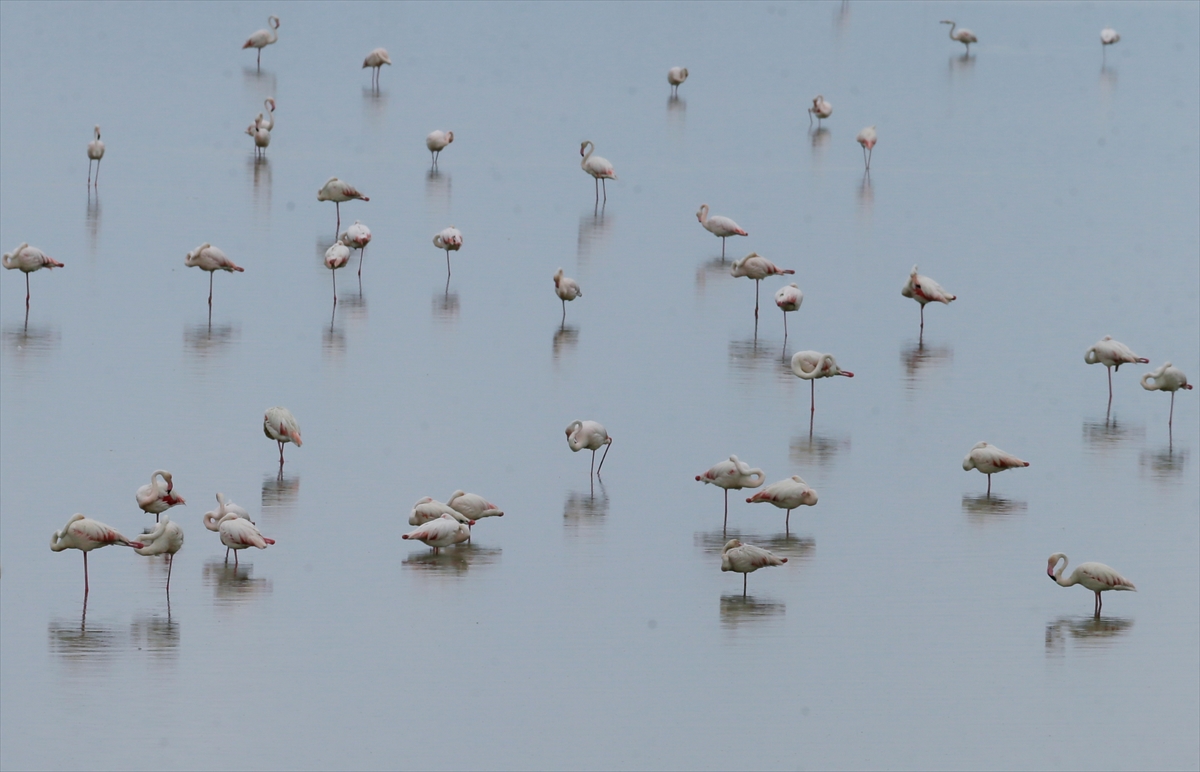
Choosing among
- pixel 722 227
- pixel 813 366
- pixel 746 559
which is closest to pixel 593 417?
pixel 813 366

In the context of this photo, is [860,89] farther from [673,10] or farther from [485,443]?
[485,443]

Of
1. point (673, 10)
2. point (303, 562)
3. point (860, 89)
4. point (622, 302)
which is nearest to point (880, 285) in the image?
point (622, 302)

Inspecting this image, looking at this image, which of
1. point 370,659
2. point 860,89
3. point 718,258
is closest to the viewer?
point 370,659

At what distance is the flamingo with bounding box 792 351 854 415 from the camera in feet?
46.9

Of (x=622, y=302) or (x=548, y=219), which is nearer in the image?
(x=622, y=302)

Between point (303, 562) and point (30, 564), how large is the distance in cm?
160

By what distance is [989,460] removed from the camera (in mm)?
12875

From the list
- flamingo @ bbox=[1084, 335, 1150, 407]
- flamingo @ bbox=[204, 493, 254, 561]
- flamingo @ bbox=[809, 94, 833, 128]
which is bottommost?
flamingo @ bbox=[204, 493, 254, 561]

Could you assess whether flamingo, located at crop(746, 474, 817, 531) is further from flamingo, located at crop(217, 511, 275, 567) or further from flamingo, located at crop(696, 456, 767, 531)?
flamingo, located at crop(217, 511, 275, 567)

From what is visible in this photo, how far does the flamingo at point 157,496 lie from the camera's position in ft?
37.8

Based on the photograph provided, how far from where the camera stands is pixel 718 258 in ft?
66.3

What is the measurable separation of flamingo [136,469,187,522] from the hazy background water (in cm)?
41

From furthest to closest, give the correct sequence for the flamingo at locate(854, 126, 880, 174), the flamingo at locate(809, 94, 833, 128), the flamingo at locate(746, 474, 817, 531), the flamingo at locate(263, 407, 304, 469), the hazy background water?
the flamingo at locate(809, 94, 833, 128)
the flamingo at locate(854, 126, 880, 174)
the flamingo at locate(263, 407, 304, 469)
the flamingo at locate(746, 474, 817, 531)
the hazy background water

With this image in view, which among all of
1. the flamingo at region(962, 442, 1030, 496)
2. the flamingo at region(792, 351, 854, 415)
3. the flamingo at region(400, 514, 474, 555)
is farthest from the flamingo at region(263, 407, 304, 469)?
Answer: the flamingo at region(962, 442, 1030, 496)
